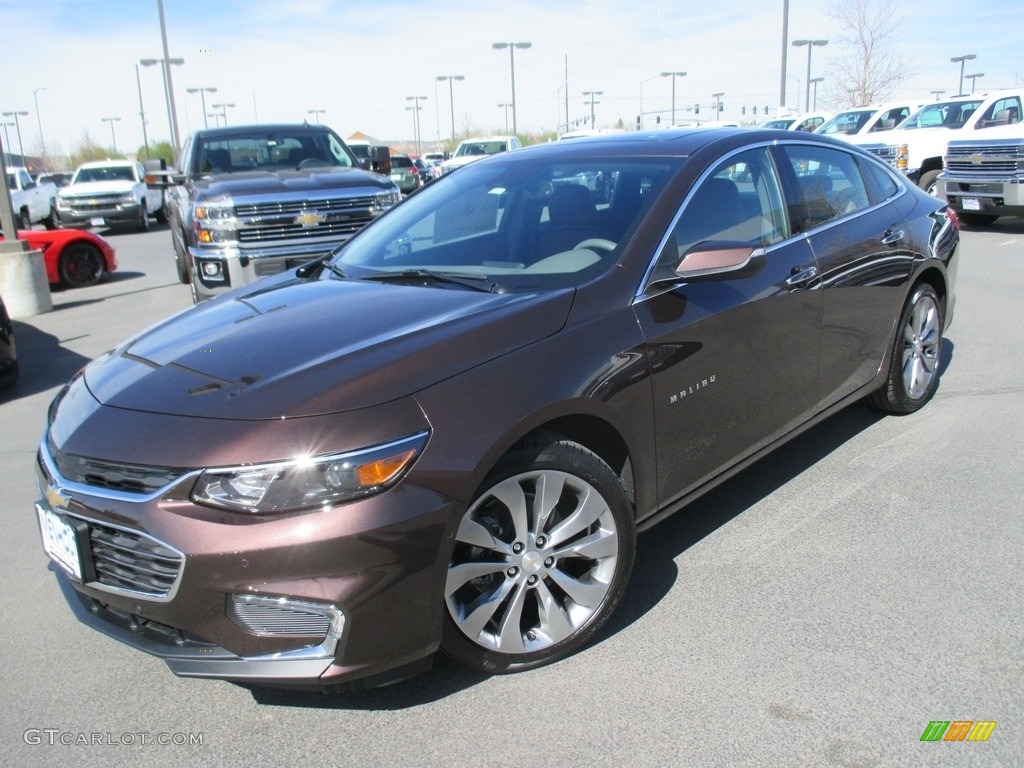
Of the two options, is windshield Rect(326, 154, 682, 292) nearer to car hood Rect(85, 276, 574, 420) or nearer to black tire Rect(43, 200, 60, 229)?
car hood Rect(85, 276, 574, 420)

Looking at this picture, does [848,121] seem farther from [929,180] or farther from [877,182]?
[877,182]

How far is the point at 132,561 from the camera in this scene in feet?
8.70

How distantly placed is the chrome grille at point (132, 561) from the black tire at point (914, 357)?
3954 mm

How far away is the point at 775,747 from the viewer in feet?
8.46

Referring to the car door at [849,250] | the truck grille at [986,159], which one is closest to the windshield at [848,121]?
the truck grille at [986,159]

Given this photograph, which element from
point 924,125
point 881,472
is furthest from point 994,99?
point 881,472

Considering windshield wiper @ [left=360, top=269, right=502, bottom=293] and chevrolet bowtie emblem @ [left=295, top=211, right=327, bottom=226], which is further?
chevrolet bowtie emblem @ [left=295, top=211, right=327, bottom=226]

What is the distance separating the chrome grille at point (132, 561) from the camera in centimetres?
256

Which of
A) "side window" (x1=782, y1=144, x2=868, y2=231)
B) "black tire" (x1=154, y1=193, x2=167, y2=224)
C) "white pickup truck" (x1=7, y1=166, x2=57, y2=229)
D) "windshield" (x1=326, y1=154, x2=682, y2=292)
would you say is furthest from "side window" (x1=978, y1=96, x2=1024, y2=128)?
"white pickup truck" (x1=7, y1=166, x2=57, y2=229)

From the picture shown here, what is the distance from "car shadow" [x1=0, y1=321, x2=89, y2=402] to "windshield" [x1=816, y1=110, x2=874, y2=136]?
62.8 feet

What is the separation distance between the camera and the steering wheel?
11.6 ft

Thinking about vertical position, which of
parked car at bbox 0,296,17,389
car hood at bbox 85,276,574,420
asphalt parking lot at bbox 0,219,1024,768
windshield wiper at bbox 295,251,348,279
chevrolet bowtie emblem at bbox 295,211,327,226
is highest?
windshield wiper at bbox 295,251,348,279

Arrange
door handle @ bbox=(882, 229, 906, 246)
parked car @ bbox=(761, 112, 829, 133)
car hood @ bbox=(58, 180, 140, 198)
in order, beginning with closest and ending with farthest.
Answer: door handle @ bbox=(882, 229, 906, 246) → car hood @ bbox=(58, 180, 140, 198) → parked car @ bbox=(761, 112, 829, 133)

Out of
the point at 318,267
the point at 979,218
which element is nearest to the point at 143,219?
the point at 979,218
